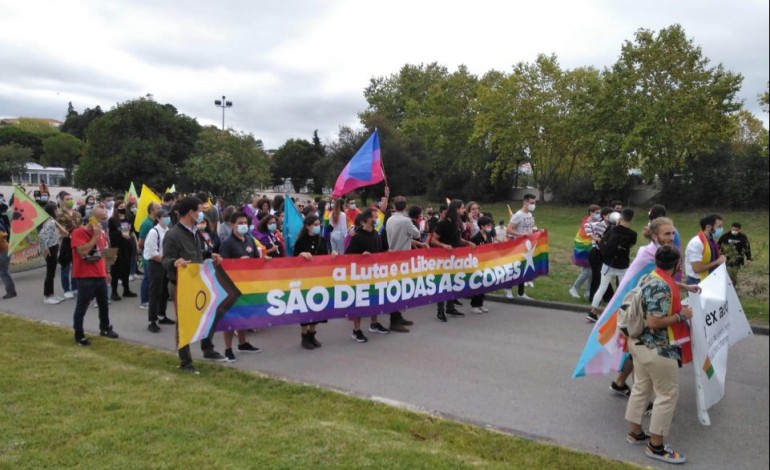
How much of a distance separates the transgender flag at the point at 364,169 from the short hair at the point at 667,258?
735 centimetres

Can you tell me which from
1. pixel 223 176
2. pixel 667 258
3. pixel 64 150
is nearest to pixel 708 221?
pixel 667 258

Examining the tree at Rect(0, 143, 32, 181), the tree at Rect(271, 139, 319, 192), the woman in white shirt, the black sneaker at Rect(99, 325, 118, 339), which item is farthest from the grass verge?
the tree at Rect(271, 139, 319, 192)

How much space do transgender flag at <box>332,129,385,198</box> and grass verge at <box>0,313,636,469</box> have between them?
5.91 meters

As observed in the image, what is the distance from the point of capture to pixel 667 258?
4418mm

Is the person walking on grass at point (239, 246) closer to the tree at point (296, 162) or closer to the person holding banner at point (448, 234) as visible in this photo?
the person holding banner at point (448, 234)

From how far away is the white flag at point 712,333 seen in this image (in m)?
4.71

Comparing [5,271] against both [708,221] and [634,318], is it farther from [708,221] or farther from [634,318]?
[708,221]

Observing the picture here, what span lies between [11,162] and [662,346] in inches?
3265

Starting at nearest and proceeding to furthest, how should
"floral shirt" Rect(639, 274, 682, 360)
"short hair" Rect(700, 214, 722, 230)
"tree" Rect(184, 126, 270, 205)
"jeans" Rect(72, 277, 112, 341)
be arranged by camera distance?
"floral shirt" Rect(639, 274, 682, 360) → "jeans" Rect(72, 277, 112, 341) → "short hair" Rect(700, 214, 722, 230) → "tree" Rect(184, 126, 270, 205)

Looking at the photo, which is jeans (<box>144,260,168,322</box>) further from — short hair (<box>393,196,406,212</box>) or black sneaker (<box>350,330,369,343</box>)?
short hair (<box>393,196,406,212</box>)

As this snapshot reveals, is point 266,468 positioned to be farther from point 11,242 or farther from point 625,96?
point 625,96

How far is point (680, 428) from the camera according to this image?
5047 millimetres

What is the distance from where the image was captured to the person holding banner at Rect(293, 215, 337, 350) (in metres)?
7.52

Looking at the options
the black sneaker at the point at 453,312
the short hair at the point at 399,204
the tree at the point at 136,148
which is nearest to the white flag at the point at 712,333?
the black sneaker at the point at 453,312
